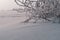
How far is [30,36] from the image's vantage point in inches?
64.9

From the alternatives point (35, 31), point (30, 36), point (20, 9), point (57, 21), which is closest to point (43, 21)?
point (57, 21)

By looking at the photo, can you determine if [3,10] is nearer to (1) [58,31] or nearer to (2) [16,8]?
(2) [16,8]

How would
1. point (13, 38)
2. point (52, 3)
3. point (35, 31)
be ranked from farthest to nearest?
point (52, 3) < point (35, 31) < point (13, 38)

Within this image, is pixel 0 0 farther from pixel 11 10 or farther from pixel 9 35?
pixel 9 35

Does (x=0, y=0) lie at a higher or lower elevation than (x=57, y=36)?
higher

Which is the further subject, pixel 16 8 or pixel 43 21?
pixel 16 8

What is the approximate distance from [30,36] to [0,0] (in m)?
1.17

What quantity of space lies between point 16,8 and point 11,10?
8cm

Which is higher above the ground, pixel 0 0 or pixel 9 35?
pixel 0 0

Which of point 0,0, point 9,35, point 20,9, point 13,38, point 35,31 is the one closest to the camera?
point 13,38

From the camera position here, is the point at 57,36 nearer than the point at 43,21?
Yes

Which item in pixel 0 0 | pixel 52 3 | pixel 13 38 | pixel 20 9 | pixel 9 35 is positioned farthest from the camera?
pixel 0 0

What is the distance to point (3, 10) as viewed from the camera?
2621 mm

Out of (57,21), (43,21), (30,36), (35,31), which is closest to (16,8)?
(43,21)
